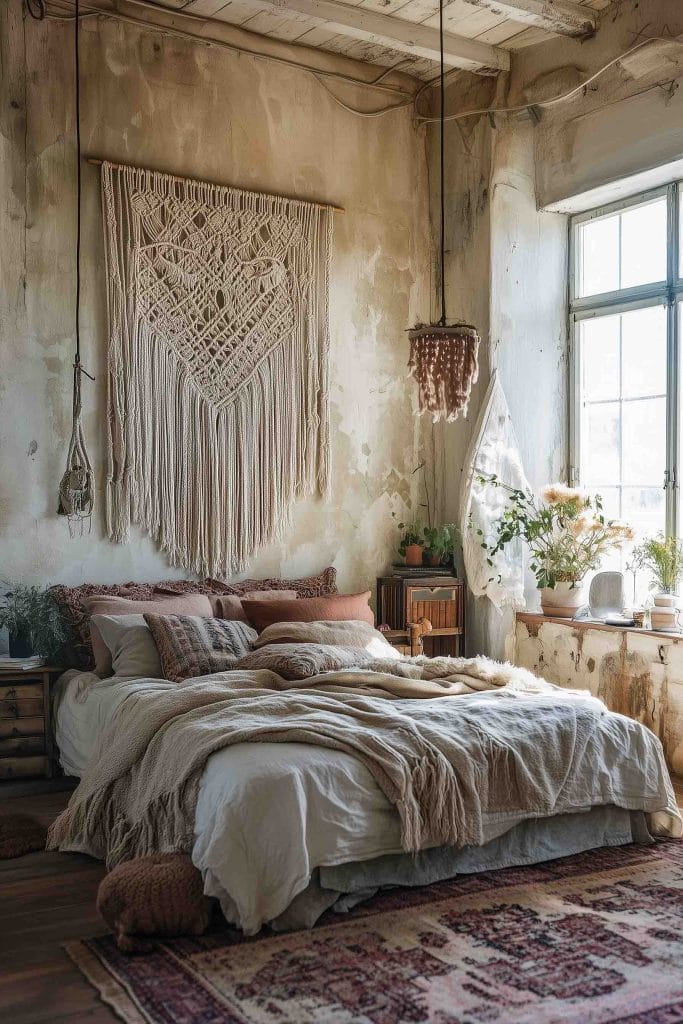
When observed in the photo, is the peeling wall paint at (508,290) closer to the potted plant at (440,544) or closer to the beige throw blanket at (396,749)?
the potted plant at (440,544)

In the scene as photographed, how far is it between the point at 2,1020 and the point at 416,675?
7.19 ft

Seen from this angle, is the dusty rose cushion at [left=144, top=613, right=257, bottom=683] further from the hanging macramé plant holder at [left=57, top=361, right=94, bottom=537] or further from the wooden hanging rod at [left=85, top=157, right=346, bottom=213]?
the wooden hanging rod at [left=85, top=157, right=346, bottom=213]

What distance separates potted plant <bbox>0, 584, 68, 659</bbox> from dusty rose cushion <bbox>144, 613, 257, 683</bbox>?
0.54 meters

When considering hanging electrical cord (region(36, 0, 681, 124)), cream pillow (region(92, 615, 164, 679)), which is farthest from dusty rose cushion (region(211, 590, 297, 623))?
hanging electrical cord (region(36, 0, 681, 124))

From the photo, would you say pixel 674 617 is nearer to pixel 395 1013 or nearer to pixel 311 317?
pixel 311 317

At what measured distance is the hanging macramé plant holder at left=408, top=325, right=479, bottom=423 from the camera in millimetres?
4398

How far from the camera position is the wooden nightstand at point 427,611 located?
572cm

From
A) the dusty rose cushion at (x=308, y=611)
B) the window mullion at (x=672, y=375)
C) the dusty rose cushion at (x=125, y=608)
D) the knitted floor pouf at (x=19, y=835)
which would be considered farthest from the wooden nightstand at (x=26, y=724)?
the window mullion at (x=672, y=375)

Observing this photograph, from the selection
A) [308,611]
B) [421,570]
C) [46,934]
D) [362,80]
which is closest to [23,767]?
[308,611]

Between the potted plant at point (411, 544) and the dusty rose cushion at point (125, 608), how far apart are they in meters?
1.32

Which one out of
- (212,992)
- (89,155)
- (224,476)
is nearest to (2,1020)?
(212,992)

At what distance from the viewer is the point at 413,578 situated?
5.80 metres

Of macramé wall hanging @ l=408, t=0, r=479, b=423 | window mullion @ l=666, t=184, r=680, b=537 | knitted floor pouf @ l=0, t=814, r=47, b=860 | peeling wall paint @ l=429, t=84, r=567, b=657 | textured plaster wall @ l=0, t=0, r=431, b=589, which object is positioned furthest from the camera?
peeling wall paint @ l=429, t=84, r=567, b=657

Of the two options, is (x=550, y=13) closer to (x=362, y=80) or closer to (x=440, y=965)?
(x=362, y=80)
